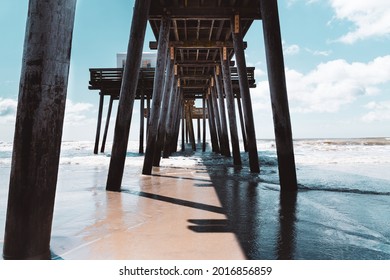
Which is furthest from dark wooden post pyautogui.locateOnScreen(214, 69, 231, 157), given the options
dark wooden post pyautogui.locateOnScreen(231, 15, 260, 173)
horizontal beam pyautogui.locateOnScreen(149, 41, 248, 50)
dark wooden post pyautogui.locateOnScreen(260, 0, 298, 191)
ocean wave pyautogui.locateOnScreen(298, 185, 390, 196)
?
dark wooden post pyautogui.locateOnScreen(260, 0, 298, 191)

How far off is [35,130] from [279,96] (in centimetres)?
324

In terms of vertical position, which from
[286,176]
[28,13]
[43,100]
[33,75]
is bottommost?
[286,176]

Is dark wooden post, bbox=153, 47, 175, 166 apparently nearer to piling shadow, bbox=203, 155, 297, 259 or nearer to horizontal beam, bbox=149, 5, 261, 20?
horizontal beam, bbox=149, 5, 261, 20

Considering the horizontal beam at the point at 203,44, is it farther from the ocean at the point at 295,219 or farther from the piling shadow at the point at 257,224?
the piling shadow at the point at 257,224

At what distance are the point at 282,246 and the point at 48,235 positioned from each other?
59.6 inches

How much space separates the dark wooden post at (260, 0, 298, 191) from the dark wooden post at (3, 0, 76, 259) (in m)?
3.04

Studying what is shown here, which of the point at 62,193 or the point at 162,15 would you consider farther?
the point at 162,15

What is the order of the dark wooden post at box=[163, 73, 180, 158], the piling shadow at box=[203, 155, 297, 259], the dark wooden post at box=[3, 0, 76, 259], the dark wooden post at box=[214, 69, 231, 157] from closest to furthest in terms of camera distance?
the dark wooden post at box=[3, 0, 76, 259] < the piling shadow at box=[203, 155, 297, 259] < the dark wooden post at box=[214, 69, 231, 157] < the dark wooden post at box=[163, 73, 180, 158]

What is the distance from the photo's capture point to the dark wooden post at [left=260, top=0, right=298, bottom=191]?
398cm

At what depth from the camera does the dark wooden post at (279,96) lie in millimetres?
3977
